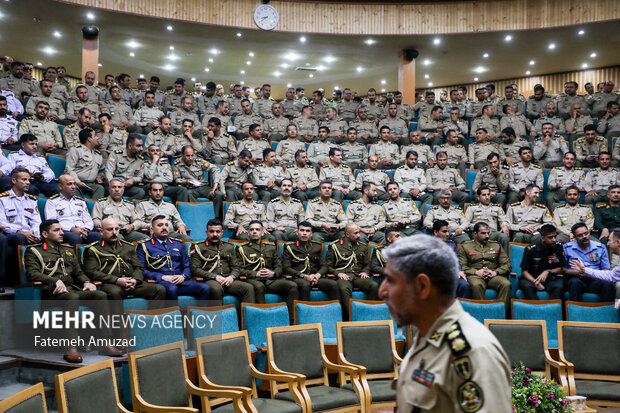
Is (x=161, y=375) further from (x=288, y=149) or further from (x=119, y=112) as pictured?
(x=119, y=112)

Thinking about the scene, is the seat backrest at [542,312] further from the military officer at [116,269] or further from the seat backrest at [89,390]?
the seat backrest at [89,390]

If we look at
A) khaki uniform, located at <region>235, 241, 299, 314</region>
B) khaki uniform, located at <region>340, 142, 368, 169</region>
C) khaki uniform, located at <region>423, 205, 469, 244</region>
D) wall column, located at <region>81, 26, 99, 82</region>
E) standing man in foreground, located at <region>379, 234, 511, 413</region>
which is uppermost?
wall column, located at <region>81, 26, 99, 82</region>

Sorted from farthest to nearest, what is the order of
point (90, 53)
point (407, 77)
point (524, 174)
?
point (407, 77), point (90, 53), point (524, 174)

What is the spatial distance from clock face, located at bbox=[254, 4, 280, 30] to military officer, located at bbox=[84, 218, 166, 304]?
16.8 ft

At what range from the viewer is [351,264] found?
4410 millimetres

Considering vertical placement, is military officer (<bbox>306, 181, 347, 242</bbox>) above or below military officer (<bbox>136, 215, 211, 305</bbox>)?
above

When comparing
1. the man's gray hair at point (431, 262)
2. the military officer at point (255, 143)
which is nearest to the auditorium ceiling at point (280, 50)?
the military officer at point (255, 143)

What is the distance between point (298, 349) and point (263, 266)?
1.33 meters

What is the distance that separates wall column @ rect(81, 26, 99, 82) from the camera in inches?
306

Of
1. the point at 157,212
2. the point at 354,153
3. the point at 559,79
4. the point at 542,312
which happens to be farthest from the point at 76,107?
the point at 559,79

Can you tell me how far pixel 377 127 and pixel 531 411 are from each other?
5.84 m

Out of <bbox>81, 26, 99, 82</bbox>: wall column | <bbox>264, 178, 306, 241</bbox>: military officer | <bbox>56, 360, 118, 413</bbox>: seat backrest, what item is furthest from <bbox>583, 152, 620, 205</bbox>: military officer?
<bbox>81, 26, 99, 82</bbox>: wall column

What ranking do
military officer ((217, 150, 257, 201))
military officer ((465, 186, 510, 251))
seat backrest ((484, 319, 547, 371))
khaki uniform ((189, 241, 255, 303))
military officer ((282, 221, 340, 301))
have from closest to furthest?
1. seat backrest ((484, 319, 547, 371))
2. khaki uniform ((189, 241, 255, 303))
3. military officer ((282, 221, 340, 301))
4. military officer ((465, 186, 510, 251))
5. military officer ((217, 150, 257, 201))

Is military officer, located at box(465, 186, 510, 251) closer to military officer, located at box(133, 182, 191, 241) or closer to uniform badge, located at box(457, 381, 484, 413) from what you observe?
military officer, located at box(133, 182, 191, 241)
